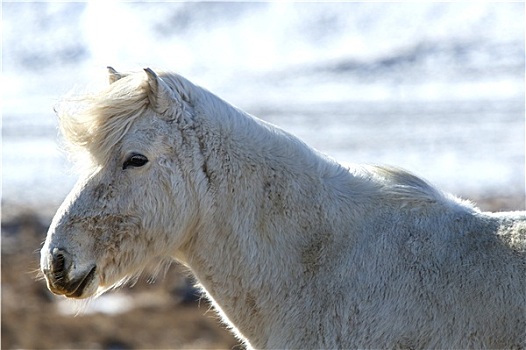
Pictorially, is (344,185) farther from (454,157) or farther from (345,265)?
(454,157)

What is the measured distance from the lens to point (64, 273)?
194 inches

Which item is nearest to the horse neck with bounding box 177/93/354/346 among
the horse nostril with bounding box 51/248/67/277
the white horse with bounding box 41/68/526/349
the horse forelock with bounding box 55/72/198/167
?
the white horse with bounding box 41/68/526/349

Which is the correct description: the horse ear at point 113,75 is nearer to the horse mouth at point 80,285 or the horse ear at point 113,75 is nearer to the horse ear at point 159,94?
the horse ear at point 159,94

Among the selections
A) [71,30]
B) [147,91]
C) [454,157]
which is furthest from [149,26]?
[147,91]

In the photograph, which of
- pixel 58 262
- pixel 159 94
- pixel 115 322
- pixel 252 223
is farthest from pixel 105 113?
pixel 115 322

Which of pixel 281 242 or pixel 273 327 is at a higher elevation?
pixel 281 242

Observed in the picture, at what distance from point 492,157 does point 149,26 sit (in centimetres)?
7632

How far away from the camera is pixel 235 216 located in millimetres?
5078

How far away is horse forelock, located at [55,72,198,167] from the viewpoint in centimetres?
509

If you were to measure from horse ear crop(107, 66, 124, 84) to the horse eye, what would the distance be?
54 centimetres

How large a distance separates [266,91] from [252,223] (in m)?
94.3

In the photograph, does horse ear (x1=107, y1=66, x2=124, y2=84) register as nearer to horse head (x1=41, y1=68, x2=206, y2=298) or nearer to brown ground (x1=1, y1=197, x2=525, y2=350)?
horse head (x1=41, y1=68, x2=206, y2=298)

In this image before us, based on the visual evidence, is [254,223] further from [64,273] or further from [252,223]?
[64,273]

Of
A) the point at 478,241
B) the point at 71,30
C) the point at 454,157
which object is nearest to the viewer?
the point at 478,241
